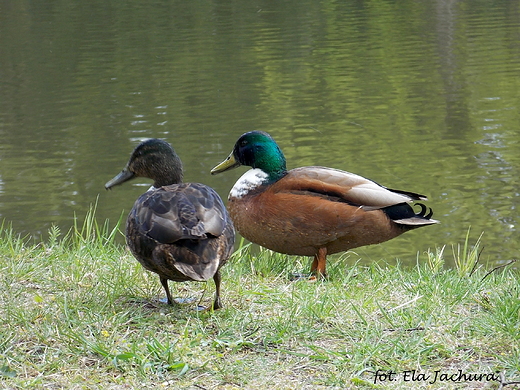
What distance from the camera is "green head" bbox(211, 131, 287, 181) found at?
5.53m

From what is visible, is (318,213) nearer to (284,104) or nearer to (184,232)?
(184,232)

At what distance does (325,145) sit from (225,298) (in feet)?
27.2

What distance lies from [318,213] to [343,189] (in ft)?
0.83

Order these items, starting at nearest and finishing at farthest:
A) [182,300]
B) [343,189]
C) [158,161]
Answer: [182,300]
[158,161]
[343,189]

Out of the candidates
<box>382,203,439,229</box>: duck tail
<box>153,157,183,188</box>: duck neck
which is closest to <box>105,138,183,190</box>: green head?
<box>153,157,183,188</box>: duck neck

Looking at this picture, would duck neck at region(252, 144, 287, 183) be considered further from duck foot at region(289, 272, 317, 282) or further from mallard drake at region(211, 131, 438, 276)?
duck foot at region(289, 272, 317, 282)

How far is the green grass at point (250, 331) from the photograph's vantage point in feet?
10.7

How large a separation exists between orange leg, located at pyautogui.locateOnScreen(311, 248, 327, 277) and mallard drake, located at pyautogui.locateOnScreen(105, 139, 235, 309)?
3.99 feet

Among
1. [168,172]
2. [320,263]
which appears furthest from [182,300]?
[320,263]

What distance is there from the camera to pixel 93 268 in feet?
15.4

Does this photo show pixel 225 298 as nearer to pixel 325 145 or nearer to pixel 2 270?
pixel 2 270

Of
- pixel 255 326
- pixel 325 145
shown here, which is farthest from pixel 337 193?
pixel 325 145

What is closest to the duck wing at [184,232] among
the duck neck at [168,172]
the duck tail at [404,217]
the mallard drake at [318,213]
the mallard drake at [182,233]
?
the mallard drake at [182,233]

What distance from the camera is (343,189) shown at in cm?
525
